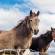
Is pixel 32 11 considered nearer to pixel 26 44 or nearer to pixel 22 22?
pixel 22 22

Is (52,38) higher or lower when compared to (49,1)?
lower

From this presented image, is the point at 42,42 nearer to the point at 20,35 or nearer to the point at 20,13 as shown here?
the point at 20,35

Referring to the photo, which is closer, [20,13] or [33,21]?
[33,21]

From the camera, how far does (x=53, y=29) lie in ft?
10.4

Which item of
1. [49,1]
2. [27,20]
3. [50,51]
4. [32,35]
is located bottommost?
[50,51]

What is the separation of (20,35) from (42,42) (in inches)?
12.6

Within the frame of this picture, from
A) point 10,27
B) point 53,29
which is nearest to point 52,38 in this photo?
point 53,29

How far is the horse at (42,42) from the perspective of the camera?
10.5 ft

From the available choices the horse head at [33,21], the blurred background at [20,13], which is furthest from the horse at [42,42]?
the horse head at [33,21]

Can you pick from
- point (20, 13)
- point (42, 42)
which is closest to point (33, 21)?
point (20, 13)

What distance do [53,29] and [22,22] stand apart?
0.42 metres

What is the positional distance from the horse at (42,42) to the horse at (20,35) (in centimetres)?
8

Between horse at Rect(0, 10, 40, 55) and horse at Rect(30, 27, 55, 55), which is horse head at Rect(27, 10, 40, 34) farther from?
horse at Rect(30, 27, 55, 55)

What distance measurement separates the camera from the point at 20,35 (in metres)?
3.24
